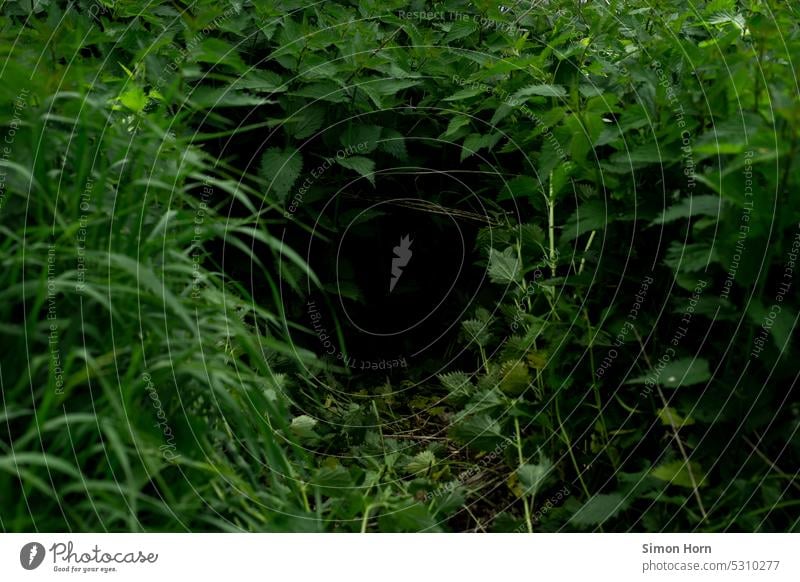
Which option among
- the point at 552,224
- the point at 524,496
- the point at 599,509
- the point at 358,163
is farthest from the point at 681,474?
the point at 358,163

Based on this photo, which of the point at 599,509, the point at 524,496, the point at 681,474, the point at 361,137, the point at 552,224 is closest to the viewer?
the point at 681,474

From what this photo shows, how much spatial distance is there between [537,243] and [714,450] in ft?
3.03

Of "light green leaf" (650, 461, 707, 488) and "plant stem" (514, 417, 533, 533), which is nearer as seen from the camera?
"light green leaf" (650, 461, 707, 488)

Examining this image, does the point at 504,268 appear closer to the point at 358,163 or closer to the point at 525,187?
the point at 525,187

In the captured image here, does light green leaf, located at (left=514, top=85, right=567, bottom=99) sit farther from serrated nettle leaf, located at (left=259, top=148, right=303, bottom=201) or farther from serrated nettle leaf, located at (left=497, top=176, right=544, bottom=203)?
serrated nettle leaf, located at (left=259, top=148, right=303, bottom=201)

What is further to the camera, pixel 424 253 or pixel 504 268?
pixel 424 253

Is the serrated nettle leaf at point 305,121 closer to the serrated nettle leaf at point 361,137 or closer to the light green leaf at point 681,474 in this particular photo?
the serrated nettle leaf at point 361,137

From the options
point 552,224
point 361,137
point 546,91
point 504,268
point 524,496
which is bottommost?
point 524,496

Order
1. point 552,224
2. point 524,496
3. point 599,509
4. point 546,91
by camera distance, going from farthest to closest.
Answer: point 552,224 < point 546,91 < point 524,496 < point 599,509

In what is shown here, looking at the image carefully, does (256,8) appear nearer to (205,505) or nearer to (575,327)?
(575,327)

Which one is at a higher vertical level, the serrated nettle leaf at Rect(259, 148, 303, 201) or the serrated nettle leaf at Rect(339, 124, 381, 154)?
the serrated nettle leaf at Rect(339, 124, 381, 154)

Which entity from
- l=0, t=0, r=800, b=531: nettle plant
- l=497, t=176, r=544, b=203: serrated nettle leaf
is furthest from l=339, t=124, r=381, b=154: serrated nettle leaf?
l=497, t=176, r=544, b=203: serrated nettle leaf

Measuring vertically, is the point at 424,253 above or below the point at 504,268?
below
